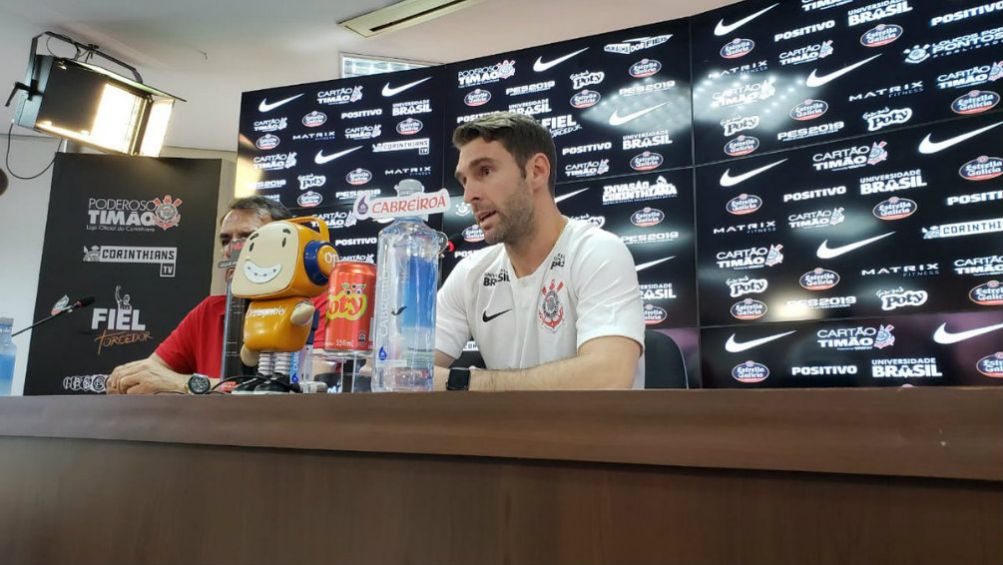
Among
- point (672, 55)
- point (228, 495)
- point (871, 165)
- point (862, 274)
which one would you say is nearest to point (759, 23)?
point (672, 55)

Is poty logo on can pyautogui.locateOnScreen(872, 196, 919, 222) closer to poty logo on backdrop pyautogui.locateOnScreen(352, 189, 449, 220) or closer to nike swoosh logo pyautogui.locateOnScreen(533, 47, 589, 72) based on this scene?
nike swoosh logo pyautogui.locateOnScreen(533, 47, 589, 72)

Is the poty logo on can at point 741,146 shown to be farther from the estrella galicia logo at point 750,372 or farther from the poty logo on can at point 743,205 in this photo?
the estrella galicia logo at point 750,372

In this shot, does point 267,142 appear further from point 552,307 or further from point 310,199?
point 552,307

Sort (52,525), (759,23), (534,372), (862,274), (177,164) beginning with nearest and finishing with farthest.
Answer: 1. (52,525)
2. (534,372)
3. (862,274)
4. (759,23)
5. (177,164)

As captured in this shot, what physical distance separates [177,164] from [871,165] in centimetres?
360

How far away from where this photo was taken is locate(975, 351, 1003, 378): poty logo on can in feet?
7.66

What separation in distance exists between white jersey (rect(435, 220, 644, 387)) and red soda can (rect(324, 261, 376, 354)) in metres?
0.55

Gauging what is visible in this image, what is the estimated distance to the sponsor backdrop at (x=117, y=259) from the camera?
3.63 meters

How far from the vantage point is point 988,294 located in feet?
7.75

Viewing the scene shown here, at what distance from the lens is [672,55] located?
122 inches

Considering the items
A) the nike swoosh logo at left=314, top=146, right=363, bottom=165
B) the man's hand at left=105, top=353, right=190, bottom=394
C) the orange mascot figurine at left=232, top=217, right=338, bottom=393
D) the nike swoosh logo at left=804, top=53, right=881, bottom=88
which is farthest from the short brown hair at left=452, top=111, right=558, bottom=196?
the nike swoosh logo at left=314, top=146, right=363, bottom=165

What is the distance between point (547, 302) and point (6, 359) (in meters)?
1.52

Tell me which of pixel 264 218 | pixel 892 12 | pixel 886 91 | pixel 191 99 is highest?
pixel 191 99

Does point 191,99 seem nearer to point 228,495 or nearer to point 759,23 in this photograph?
point 759,23
